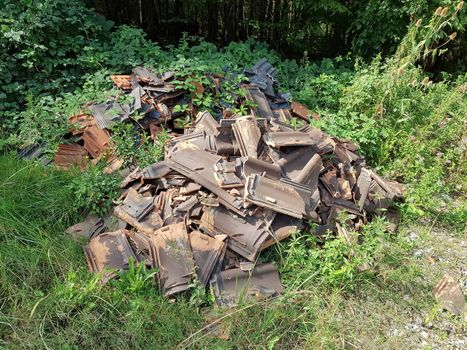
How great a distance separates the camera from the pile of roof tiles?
3.10m

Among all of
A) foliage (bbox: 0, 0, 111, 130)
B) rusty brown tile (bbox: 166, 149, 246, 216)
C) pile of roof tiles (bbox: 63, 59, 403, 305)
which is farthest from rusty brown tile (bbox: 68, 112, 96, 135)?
rusty brown tile (bbox: 166, 149, 246, 216)

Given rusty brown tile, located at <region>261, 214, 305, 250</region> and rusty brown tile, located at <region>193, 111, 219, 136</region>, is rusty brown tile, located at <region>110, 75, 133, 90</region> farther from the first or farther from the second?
rusty brown tile, located at <region>261, 214, 305, 250</region>

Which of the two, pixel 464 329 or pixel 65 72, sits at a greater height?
pixel 65 72

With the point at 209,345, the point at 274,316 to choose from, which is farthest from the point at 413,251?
the point at 209,345

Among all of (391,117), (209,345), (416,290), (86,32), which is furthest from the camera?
(86,32)

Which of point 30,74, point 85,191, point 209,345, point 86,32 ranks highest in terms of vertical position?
point 86,32

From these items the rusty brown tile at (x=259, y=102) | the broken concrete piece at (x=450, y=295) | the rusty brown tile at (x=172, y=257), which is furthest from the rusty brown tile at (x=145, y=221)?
the broken concrete piece at (x=450, y=295)

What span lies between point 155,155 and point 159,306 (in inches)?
63.3

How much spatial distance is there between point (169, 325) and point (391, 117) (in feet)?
11.9

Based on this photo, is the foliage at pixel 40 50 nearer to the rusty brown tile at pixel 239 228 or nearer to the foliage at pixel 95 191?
the foliage at pixel 95 191

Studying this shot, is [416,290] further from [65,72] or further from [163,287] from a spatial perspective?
[65,72]

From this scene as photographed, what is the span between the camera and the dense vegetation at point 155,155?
2764mm

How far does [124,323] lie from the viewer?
2760mm

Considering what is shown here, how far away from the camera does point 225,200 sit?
3.32m
